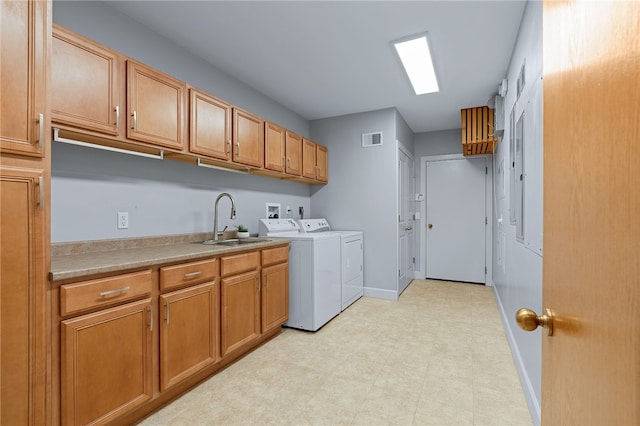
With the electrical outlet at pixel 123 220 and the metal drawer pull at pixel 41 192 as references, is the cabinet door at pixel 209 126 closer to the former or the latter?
the electrical outlet at pixel 123 220

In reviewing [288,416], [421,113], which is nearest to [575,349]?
[288,416]

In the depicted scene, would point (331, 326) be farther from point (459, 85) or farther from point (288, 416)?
point (459, 85)

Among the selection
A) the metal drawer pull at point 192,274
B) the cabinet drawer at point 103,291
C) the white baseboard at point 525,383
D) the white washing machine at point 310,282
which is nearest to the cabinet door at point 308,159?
the white washing machine at point 310,282

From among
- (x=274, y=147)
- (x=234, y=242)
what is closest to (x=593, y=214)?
(x=234, y=242)

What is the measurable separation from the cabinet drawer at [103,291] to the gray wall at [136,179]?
0.64 m

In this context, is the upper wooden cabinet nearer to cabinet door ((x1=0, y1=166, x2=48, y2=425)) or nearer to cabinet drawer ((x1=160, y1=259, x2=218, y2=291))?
cabinet drawer ((x1=160, y1=259, x2=218, y2=291))

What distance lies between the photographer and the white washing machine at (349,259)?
3686 millimetres

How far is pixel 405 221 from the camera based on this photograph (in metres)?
4.77

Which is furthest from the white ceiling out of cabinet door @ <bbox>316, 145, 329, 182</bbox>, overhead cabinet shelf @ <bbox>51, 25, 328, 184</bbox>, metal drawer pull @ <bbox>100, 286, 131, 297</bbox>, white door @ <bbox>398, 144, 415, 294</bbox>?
metal drawer pull @ <bbox>100, 286, 131, 297</bbox>

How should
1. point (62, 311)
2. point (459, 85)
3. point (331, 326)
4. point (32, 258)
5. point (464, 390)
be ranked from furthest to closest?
point (459, 85) → point (331, 326) → point (464, 390) → point (62, 311) → point (32, 258)

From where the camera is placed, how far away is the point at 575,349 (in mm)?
564

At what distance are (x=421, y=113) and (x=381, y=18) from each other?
7.64 ft

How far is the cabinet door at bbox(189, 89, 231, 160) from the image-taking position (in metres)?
2.39

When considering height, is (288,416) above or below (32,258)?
→ below
